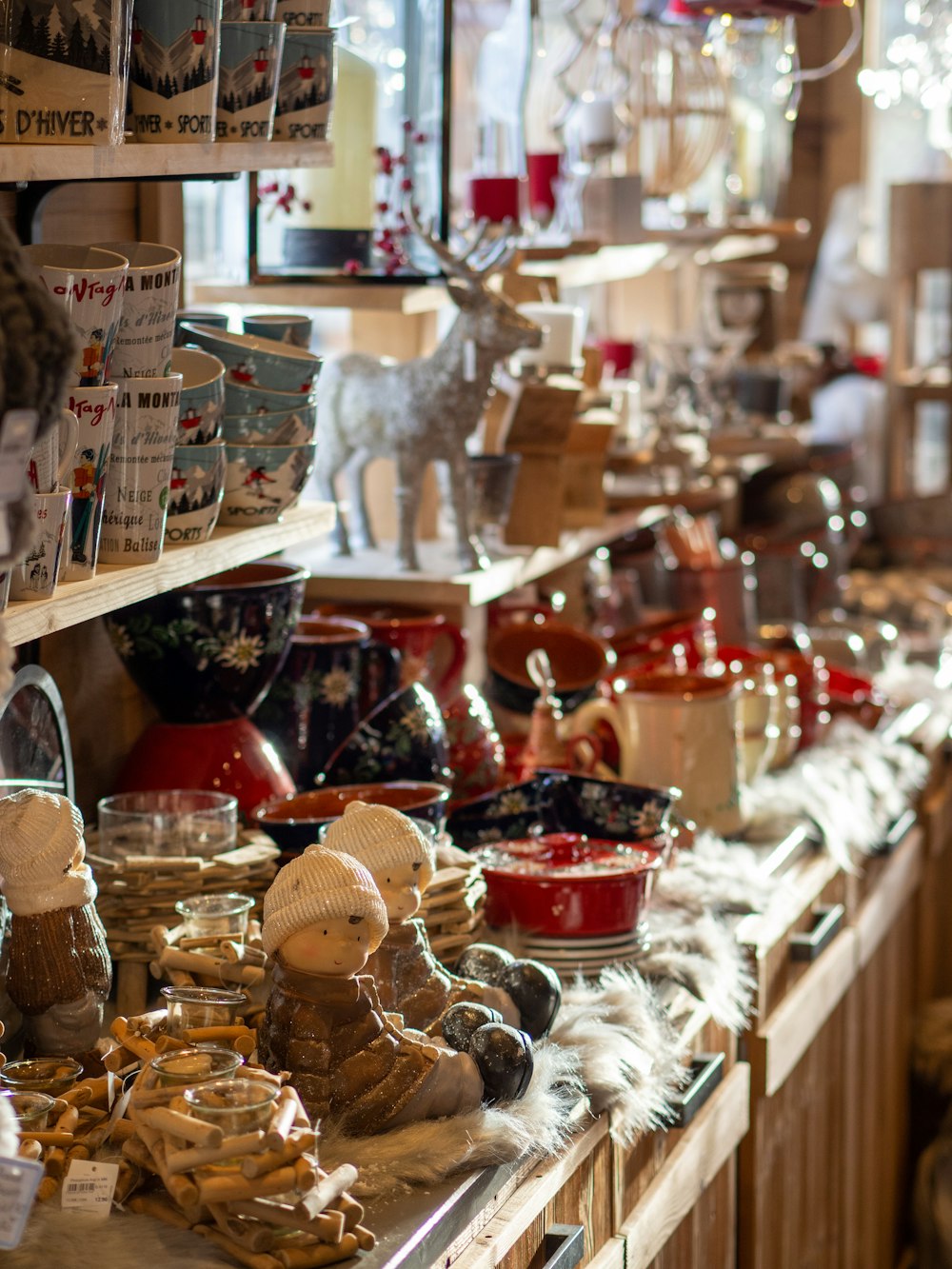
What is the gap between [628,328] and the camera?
377 centimetres

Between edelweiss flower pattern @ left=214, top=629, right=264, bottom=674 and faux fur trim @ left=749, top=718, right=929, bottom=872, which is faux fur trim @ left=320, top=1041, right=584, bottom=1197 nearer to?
edelweiss flower pattern @ left=214, top=629, right=264, bottom=674

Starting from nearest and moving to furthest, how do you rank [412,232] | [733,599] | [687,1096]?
1. [687,1096]
2. [412,232]
3. [733,599]

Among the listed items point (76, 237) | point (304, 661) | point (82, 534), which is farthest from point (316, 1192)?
point (76, 237)

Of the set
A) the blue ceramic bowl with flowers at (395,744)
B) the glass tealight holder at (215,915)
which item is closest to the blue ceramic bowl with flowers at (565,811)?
the blue ceramic bowl with flowers at (395,744)

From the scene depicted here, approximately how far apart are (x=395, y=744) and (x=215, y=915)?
0.39 metres

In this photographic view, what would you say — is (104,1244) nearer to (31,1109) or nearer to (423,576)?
(31,1109)

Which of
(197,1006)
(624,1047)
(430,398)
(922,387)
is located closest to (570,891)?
(624,1047)

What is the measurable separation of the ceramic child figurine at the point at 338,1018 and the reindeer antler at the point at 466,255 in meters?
0.89

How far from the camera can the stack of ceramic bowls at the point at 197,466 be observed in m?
1.34

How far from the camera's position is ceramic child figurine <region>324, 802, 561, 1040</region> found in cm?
125

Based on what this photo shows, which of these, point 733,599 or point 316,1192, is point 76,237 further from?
point 733,599

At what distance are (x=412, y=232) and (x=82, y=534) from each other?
825 mm

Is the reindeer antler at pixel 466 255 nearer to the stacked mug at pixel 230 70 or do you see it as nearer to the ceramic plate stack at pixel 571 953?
the stacked mug at pixel 230 70

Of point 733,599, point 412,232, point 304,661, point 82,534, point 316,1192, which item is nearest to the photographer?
point 316,1192
